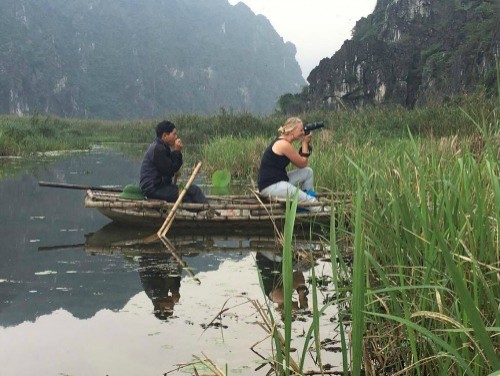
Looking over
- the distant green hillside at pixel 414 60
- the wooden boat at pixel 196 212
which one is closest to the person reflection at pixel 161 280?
the wooden boat at pixel 196 212

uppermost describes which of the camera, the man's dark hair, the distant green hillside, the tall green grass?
the distant green hillside

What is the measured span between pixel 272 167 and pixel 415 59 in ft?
121

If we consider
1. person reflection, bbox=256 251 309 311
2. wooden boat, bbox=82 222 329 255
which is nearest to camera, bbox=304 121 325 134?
wooden boat, bbox=82 222 329 255

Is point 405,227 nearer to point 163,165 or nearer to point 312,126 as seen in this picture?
point 312,126

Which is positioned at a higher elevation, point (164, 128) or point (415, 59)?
point (415, 59)

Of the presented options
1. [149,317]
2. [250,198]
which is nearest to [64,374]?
[149,317]

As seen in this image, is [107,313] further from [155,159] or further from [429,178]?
[155,159]

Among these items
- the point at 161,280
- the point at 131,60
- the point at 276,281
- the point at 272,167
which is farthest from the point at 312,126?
the point at 131,60

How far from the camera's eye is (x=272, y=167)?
24.8 ft

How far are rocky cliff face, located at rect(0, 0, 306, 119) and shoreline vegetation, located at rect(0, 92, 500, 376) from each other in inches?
3193

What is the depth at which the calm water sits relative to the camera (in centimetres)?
346

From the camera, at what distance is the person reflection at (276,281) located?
452 centimetres

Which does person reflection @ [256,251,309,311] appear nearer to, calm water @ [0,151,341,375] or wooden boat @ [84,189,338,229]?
calm water @ [0,151,341,375]

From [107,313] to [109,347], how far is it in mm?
738
